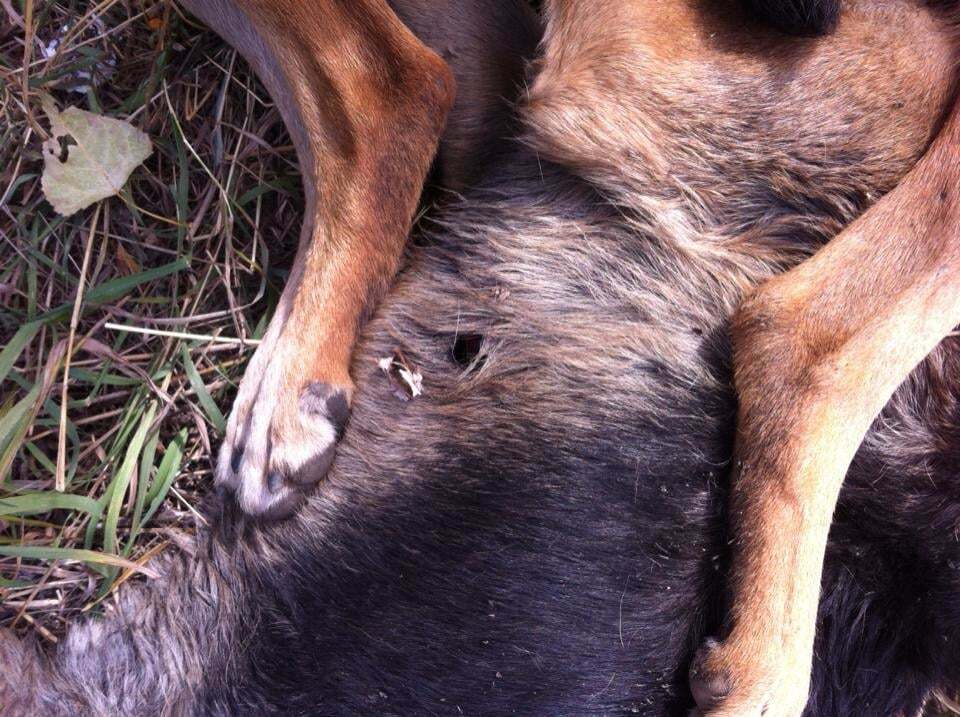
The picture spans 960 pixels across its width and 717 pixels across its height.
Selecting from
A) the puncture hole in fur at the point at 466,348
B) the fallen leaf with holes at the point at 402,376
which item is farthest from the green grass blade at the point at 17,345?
the puncture hole in fur at the point at 466,348

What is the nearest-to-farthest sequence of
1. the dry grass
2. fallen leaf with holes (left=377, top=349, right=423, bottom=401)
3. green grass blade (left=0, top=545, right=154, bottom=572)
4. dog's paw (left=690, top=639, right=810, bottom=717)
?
1. dog's paw (left=690, top=639, right=810, bottom=717)
2. fallen leaf with holes (left=377, top=349, right=423, bottom=401)
3. green grass blade (left=0, top=545, right=154, bottom=572)
4. the dry grass

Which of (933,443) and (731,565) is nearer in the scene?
(731,565)

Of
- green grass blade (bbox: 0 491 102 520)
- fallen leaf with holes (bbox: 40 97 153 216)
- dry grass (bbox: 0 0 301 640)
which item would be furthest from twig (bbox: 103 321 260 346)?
green grass blade (bbox: 0 491 102 520)

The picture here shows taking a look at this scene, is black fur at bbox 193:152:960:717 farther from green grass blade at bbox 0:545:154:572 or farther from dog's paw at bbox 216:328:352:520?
green grass blade at bbox 0:545:154:572

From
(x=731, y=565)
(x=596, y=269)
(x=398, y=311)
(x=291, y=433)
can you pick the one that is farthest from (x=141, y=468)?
(x=731, y=565)

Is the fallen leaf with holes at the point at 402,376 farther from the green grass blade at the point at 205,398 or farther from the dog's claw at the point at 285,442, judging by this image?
the green grass blade at the point at 205,398

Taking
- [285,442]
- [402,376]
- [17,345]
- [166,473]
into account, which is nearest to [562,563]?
[402,376]

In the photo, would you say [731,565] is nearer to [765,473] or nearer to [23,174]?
[765,473]
